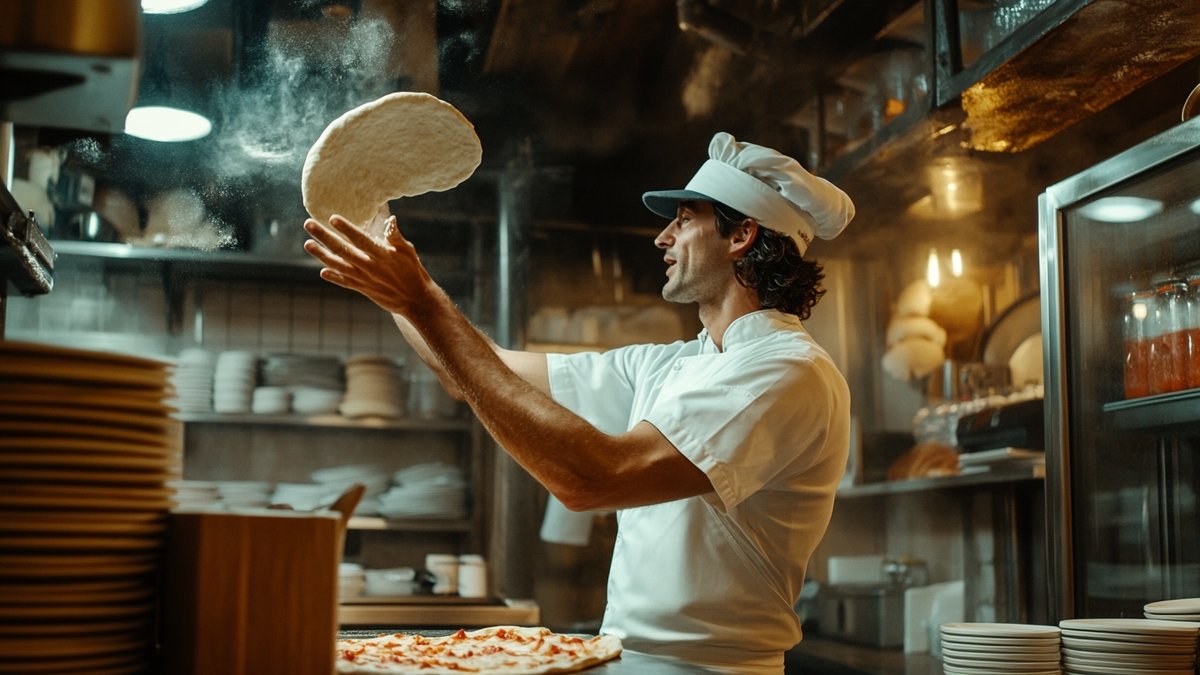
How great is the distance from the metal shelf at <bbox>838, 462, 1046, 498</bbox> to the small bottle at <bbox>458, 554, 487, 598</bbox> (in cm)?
139

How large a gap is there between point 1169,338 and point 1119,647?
66 centimetres

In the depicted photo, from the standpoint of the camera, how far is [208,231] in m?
3.96

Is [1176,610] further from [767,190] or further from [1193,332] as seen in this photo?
[767,190]

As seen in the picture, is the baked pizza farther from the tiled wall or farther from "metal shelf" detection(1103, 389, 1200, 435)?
the tiled wall

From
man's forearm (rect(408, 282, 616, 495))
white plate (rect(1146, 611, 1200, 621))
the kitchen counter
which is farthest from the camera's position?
the kitchen counter

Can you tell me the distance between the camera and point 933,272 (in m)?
4.15

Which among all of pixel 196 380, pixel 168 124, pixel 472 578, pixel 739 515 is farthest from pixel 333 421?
pixel 739 515

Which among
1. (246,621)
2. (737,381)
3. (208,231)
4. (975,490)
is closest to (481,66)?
(208,231)

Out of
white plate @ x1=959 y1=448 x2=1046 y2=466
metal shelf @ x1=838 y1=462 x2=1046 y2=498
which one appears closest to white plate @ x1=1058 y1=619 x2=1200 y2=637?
metal shelf @ x1=838 y1=462 x2=1046 y2=498

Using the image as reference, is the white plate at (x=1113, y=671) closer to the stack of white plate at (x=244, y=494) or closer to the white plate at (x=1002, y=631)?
the white plate at (x=1002, y=631)

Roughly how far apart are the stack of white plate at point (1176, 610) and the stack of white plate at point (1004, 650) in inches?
6.7

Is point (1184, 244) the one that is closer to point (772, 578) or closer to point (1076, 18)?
point (1076, 18)

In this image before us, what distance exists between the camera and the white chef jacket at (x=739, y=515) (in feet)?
5.75

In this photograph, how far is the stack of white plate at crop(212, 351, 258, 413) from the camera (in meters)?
4.02
